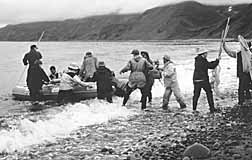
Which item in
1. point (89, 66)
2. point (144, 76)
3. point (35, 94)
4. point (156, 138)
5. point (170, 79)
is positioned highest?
point (89, 66)

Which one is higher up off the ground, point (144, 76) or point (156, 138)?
point (144, 76)

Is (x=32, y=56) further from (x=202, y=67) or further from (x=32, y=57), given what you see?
(x=202, y=67)

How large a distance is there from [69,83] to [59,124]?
335cm

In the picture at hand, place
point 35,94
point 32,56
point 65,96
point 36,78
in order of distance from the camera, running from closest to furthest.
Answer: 1. point 65,96
2. point 32,56
3. point 36,78
4. point 35,94

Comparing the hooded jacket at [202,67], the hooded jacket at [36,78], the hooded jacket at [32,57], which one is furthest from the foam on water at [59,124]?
the hooded jacket at [32,57]

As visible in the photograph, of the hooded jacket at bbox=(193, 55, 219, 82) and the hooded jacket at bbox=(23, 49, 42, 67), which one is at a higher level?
the hooded jacket at bbox=(23, 49, 42, 67)

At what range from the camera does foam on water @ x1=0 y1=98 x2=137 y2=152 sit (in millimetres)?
9609

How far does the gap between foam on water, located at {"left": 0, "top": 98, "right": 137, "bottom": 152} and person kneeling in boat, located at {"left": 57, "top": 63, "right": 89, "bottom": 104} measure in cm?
55

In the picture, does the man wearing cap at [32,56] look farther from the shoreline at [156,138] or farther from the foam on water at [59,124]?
the shoreline at [156,138]

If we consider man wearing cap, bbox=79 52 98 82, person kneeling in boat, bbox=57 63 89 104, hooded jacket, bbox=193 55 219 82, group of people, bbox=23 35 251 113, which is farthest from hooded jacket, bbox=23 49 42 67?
hooded jacket, bbox=193 55 219 82

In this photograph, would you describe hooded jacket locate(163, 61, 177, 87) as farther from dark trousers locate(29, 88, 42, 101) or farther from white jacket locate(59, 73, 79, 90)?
dark trousers locate(29, 88, 42, 101)

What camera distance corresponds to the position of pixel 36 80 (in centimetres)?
1686

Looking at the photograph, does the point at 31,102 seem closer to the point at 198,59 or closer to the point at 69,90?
the point at 69,90

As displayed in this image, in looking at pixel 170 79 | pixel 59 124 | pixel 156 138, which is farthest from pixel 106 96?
pixel 156 138
